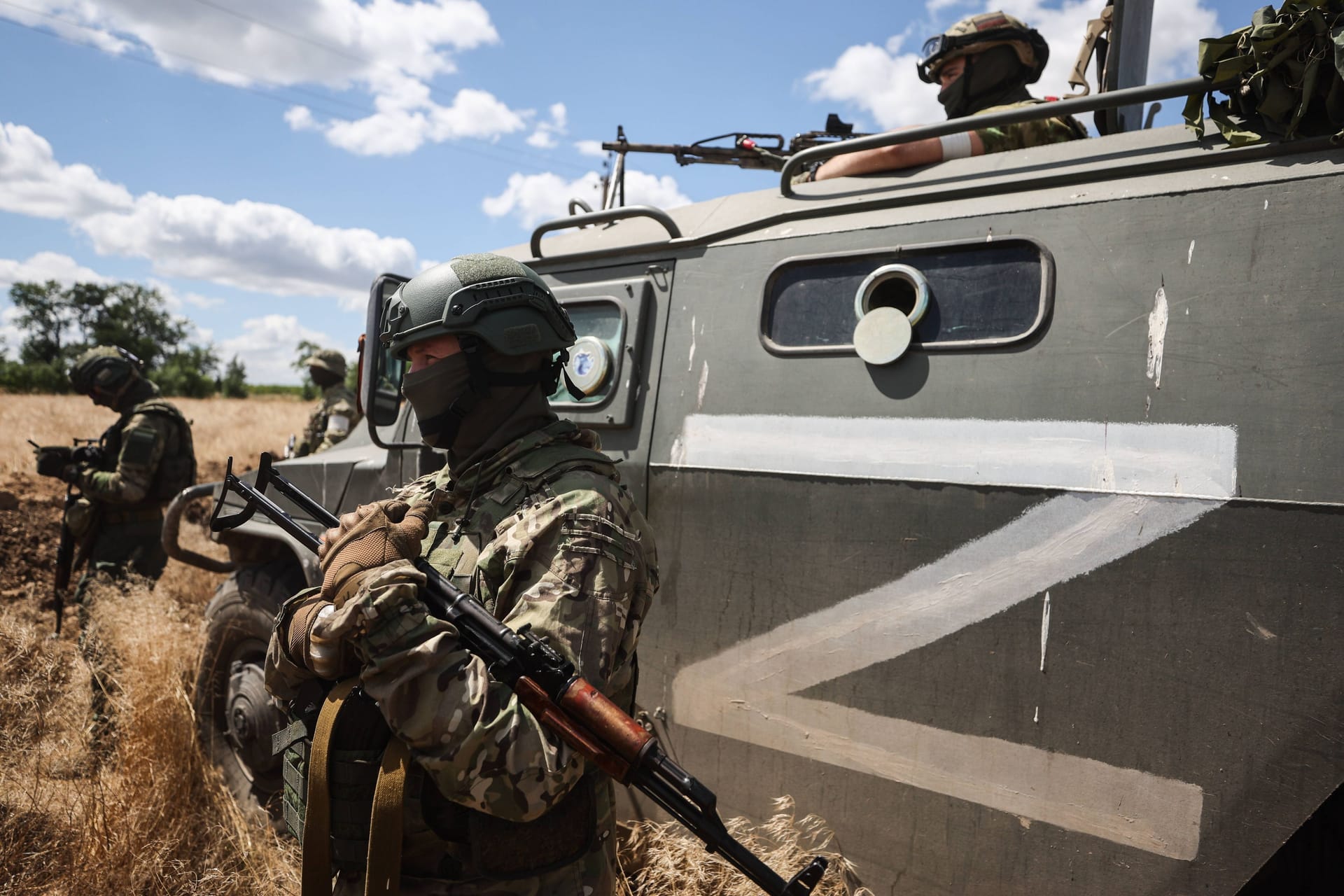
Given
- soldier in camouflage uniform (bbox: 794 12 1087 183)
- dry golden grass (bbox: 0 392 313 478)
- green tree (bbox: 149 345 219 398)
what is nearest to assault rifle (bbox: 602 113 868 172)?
soldier in camouflage uniform (bbox: 794 12 1087 183)

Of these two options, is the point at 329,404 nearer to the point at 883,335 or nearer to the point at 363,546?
the point at 883,335

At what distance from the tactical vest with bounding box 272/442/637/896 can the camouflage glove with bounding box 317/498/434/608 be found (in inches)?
6.6

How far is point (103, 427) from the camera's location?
18531 millimetres

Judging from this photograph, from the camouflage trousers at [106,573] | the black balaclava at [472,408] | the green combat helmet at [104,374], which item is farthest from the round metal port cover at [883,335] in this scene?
the green combat helmet at [104,374]

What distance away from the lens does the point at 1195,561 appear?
204cm

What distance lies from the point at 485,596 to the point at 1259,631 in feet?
5.58

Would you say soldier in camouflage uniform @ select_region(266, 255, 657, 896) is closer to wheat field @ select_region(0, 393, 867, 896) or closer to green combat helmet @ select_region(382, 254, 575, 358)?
green combat helmet @ select_region(382, 254, 575, 358)

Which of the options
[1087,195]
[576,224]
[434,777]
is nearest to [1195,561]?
[1087,195]

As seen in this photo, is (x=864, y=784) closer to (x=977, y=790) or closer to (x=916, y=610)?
(x=977, y=790)

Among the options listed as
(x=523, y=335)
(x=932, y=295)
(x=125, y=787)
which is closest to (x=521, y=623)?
(x=523, y=335)

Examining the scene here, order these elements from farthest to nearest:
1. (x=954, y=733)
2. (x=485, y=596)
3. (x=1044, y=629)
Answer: (x=954, y=733)
(x=1044, y=629)
(x=485, y=596)

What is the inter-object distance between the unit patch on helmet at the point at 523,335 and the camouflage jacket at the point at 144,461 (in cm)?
441

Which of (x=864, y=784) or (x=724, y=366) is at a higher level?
(x=724, y=366)

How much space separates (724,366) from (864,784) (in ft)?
4.38
